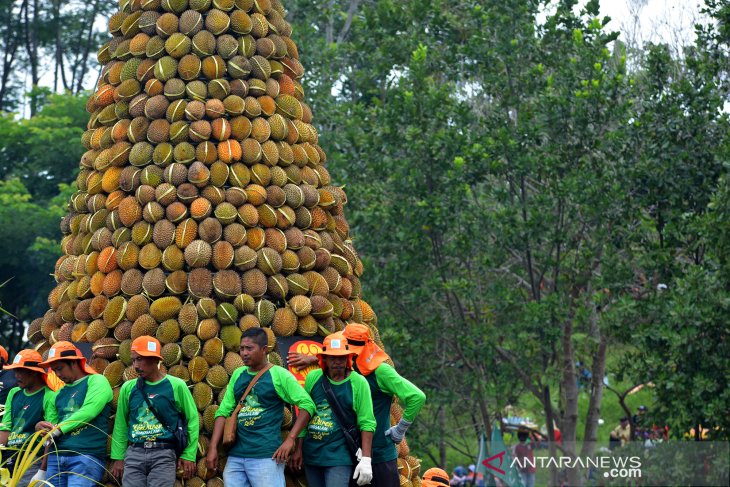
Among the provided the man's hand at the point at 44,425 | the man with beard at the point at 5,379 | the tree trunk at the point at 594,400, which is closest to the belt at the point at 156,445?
the man's hand at the point at 44,425

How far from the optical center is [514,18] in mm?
16453

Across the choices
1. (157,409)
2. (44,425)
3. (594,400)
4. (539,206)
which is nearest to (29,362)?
(44,425)

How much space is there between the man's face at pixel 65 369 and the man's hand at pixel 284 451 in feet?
4.52

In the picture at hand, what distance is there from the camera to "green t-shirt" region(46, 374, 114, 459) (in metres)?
7.11

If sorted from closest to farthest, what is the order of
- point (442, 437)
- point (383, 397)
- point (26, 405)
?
point (383, 397), point (26, 405), point (442, 437)

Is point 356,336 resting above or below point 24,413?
above

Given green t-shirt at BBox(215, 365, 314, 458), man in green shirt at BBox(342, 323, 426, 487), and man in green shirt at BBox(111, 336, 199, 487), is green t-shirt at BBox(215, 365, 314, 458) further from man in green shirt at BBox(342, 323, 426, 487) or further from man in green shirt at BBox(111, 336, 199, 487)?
man in green shirt at BBox(342, 323, 426, 487)

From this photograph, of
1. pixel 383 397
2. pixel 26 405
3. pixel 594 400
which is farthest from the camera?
pixel 594 400

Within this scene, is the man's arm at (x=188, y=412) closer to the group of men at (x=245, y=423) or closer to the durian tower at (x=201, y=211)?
the group of men at (x=245, y=423)

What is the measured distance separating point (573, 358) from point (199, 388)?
380 inches

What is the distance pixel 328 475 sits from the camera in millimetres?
7168

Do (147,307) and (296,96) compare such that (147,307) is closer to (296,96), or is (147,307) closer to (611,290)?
(296,96)

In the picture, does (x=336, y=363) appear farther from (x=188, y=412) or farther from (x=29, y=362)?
(x=29, y=362)

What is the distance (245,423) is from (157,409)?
53cm
